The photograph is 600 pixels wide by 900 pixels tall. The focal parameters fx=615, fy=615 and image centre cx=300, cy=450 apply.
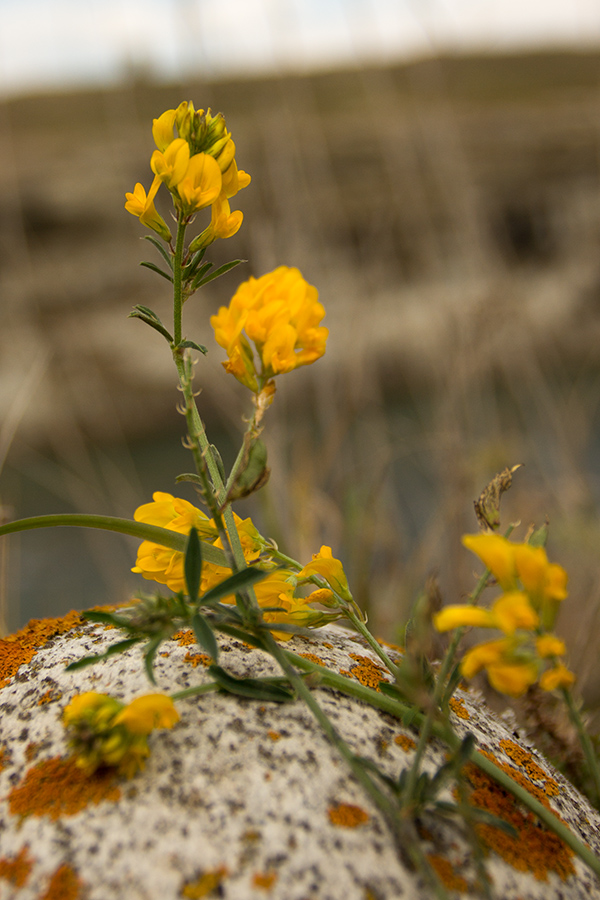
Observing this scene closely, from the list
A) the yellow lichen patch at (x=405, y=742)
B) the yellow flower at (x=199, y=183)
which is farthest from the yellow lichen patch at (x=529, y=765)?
the yellow flower at (x=199, y=183)

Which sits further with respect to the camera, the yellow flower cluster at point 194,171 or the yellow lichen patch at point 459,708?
the yellow lichen patch at point 459,708

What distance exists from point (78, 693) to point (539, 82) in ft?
41.7

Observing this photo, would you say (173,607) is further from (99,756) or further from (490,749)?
(490,749)

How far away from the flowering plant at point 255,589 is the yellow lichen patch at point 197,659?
76 mm

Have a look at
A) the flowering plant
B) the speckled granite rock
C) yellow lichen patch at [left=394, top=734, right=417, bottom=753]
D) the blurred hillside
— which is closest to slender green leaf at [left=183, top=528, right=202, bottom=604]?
the flowering plant

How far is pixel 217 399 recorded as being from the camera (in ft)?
6.44

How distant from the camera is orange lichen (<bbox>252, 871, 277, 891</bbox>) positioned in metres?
0.41

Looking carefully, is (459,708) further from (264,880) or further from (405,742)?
(264,880)

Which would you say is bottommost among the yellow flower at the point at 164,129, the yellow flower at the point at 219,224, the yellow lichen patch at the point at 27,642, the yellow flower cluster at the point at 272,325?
the yellow lichen patch at the point at 27,642

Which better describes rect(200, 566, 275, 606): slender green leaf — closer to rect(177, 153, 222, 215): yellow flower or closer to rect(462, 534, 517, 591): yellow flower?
rect(462, 534, 517, 591): yellow flower

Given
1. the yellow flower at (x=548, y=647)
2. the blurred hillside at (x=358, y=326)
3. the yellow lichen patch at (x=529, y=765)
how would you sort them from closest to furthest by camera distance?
1. the yellow flower at (x=548, y=647)
2. the yellow lichen patch at (x=529, y=765)
3. the blurred hillside at (x=358, y=326)

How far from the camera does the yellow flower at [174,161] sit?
516mm

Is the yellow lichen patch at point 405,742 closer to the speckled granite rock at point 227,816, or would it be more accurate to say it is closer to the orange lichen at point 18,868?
the speckled granite rock at point 227,816

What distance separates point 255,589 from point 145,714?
168 millimetres
